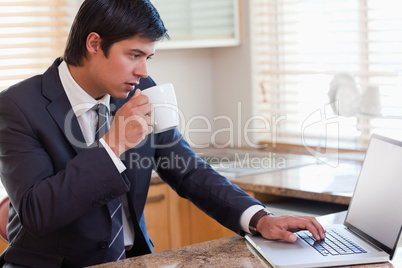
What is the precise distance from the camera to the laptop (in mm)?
1337

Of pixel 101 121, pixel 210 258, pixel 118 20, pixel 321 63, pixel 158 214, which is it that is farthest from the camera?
pixel 321 63

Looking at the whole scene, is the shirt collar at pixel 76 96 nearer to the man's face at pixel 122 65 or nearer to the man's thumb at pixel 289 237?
the man's face at pixel 122 65

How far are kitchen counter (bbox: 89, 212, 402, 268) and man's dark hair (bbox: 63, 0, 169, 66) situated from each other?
58cm

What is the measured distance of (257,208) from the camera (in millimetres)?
1625

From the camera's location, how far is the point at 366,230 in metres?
1.49

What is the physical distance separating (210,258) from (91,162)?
37 centimetres

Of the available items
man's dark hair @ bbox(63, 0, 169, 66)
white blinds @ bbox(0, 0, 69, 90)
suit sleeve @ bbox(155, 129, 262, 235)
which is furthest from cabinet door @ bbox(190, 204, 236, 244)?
man's dark hair @ bbox(63, 0, 169, 66)

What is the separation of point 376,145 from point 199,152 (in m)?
1.69

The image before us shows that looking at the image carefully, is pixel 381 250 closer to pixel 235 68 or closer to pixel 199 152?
pixel 199 152

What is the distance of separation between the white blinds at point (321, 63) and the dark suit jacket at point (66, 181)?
3.91 ft

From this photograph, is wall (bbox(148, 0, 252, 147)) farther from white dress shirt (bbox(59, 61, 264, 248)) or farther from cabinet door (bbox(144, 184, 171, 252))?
white dress shirt (bbox(59, 61, 264, 248))

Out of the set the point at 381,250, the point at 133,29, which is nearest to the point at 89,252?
the point at 133,29

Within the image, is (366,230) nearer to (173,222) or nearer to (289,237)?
(289,237)

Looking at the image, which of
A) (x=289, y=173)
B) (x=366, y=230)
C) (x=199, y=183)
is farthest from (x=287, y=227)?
(x=289, y=173)
